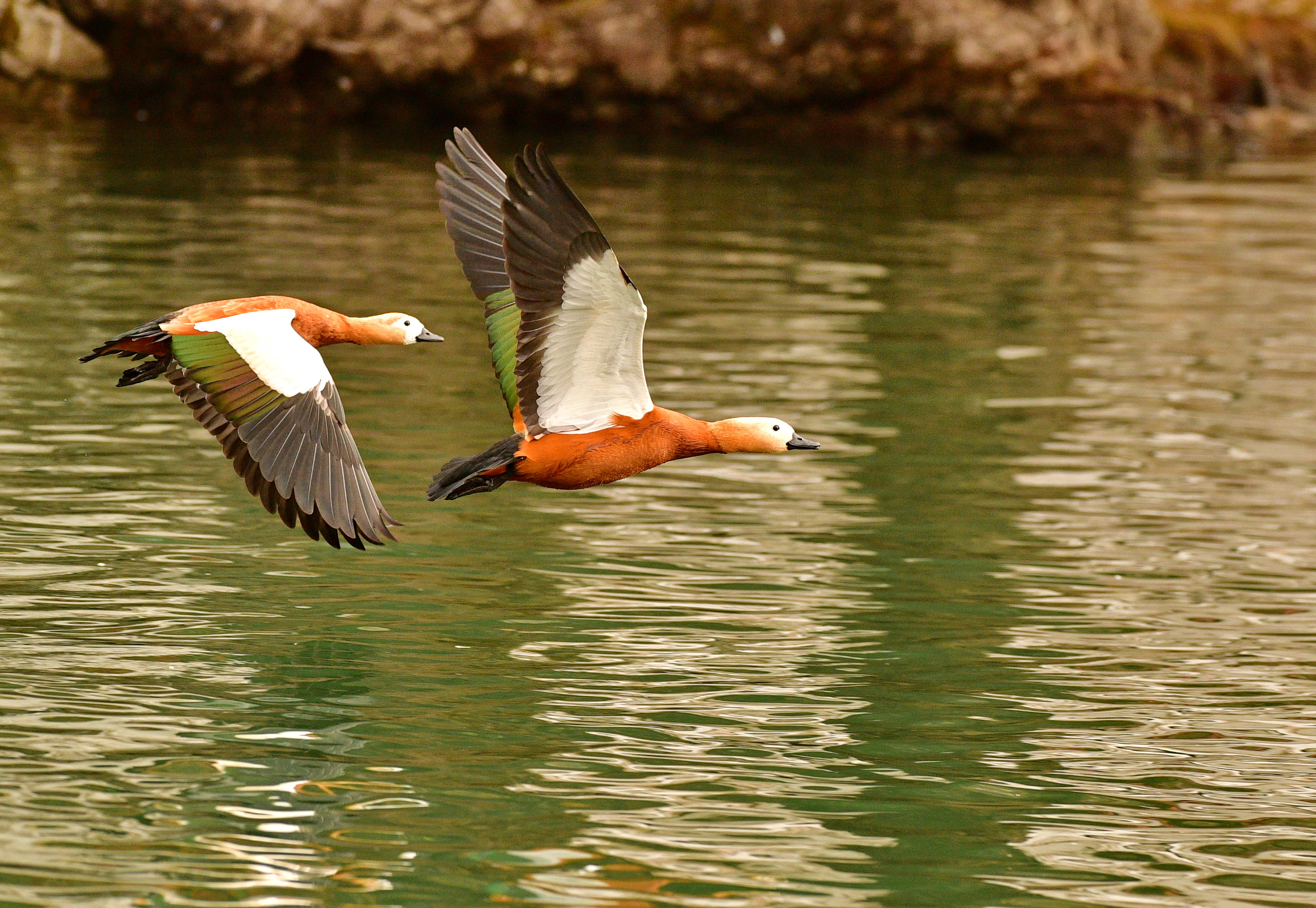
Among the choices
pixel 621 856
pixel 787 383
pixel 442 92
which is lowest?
pixel 621 856

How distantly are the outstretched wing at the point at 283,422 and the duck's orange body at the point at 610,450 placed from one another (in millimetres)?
725

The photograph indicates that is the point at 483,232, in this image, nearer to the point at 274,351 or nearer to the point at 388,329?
the point at 388,329

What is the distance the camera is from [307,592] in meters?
10.2

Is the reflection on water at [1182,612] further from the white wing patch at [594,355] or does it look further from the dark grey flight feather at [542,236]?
the dark grey flight feather at [542,236]

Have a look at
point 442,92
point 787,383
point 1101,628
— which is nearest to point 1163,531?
point 1101,628

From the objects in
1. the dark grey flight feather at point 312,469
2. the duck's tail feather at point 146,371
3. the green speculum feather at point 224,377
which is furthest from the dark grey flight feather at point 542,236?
the duck's tail feather at point 146,371

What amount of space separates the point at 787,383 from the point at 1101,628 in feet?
19.3

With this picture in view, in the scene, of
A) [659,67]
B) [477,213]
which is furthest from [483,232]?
[659,67]

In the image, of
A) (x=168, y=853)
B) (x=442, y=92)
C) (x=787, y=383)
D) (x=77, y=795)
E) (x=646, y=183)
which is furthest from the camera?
(x=442, y=92)

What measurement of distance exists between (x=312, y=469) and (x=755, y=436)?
6.86ft

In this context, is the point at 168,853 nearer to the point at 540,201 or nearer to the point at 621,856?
the point at 621,856

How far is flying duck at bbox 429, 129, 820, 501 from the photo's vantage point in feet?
26.0

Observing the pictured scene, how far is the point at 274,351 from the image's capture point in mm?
8859

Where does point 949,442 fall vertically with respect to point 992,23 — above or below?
below
